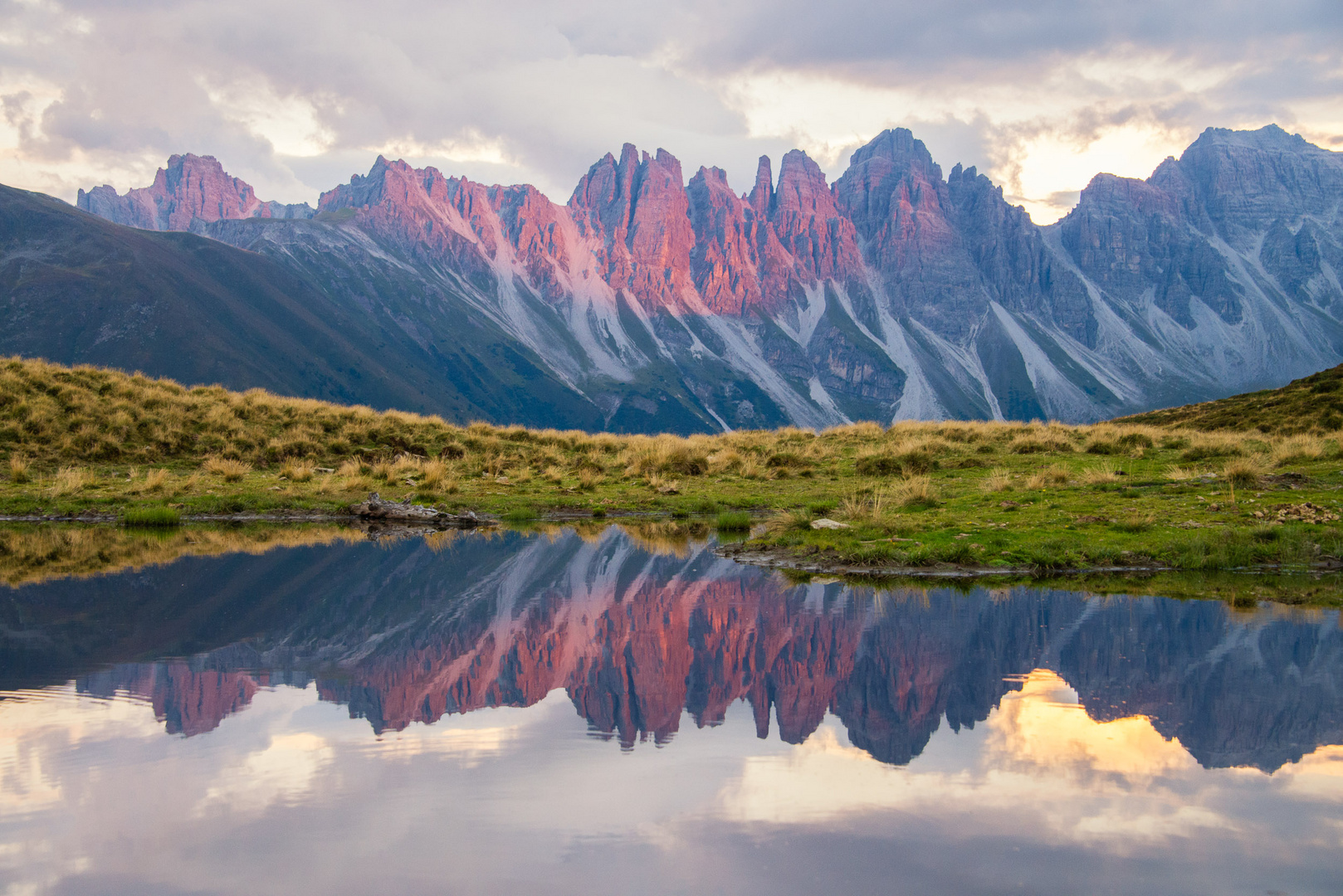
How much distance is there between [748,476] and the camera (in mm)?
38781

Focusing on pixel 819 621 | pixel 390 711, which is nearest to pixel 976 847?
pixel 390 711

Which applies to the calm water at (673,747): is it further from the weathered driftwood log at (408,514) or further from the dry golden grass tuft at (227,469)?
the dry golden grass tuft at (227,469)

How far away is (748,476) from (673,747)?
98.2ft

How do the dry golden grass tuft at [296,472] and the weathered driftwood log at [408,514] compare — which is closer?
the weathered driftwood log at [408,514]

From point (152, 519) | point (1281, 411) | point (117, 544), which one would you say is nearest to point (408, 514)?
point (152, 519)

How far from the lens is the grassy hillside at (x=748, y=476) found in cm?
2030

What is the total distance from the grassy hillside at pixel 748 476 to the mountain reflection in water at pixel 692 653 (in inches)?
189

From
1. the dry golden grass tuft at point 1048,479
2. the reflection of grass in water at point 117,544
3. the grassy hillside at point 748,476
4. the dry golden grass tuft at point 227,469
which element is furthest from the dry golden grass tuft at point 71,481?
the dry golden grass tuft at point 1048,479

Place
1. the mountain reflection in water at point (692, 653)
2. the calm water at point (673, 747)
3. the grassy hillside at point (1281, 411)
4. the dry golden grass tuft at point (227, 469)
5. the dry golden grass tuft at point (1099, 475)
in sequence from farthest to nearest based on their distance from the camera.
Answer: the grassy hillside at point (1281, 411)
the dry golden grass tuft at point (227, 469)
the dry golden grass tuft at point (1099, 475)
the mountain reflection in water at point (692, 653)
the calm water at point (673, 747)

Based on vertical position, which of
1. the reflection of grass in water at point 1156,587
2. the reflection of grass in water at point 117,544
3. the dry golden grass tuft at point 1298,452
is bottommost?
the reflection of grass in water at point 1156,587

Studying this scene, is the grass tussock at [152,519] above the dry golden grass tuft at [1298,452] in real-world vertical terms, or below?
below

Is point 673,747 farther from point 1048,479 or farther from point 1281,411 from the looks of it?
point 1281,411

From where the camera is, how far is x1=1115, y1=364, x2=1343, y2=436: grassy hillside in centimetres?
4641

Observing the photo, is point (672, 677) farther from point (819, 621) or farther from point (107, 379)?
point (107, 379)
